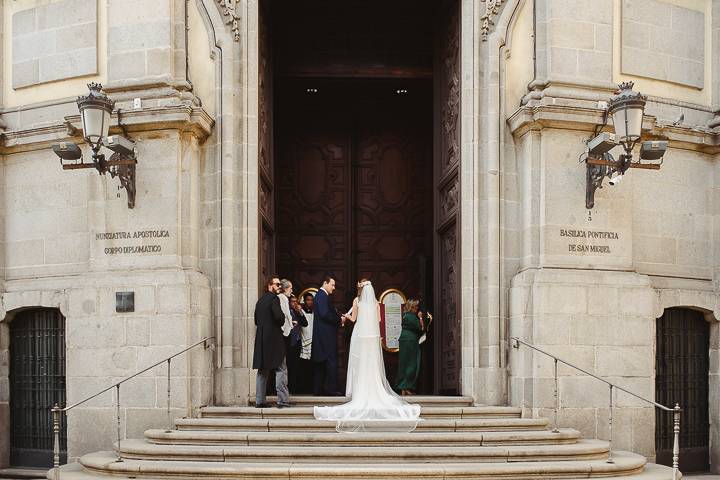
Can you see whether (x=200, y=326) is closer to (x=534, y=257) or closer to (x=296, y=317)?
(x=296, y=317)

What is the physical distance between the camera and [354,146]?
804 inches

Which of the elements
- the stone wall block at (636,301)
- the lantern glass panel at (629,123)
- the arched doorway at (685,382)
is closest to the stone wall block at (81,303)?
the stone wall block at (636,301)

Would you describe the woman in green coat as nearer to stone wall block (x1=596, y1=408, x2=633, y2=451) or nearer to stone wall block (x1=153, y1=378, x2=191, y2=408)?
stone wall block (x1=596, y1=408, x2=633, y2=451)

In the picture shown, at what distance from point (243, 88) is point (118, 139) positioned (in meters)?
2.26

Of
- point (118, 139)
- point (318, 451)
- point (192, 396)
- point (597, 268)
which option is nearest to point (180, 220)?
point (118, 139)

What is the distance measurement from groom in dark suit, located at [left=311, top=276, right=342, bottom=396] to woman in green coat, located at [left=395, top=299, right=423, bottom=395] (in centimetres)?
111

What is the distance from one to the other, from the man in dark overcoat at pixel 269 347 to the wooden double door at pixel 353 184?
628cm

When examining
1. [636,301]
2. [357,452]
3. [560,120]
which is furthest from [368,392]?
[560,120]

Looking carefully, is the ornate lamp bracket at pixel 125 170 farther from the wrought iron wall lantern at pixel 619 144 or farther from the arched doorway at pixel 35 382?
the wrought iron wall lantern at pixel 619 144

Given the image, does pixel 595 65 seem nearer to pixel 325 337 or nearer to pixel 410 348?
pixel 410 348

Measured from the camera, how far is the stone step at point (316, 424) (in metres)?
12.8

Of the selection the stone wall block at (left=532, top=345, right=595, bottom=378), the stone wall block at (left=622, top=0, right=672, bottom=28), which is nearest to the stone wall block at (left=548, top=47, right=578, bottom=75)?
the stone wall block at (left=622, top=0, right=672, bottom=28)

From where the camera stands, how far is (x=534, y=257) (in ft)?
46.4

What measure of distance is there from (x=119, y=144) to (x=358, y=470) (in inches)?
225
